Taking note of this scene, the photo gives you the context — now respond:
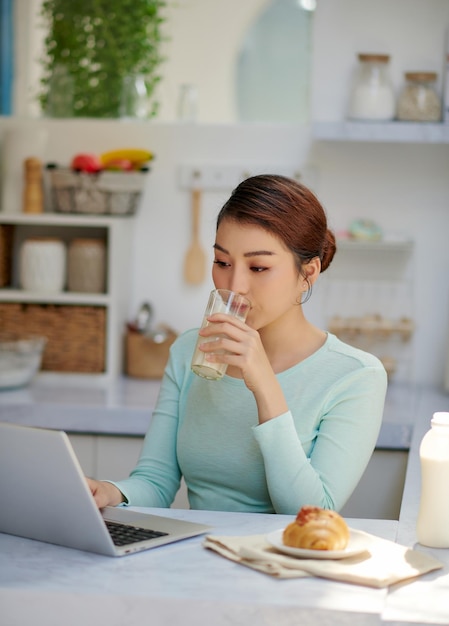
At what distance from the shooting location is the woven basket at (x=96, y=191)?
114 inches

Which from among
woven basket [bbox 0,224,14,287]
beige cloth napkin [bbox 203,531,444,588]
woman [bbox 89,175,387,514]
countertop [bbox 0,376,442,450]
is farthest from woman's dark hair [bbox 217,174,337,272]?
woven basket [bbox 0,224,14,287]

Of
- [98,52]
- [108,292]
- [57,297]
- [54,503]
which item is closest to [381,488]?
[108,292]

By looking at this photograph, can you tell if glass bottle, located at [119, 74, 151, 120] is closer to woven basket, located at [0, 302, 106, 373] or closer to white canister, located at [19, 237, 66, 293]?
white canister, located at [19, 237, 66, 293]

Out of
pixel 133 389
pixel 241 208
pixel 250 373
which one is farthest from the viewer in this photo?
pixel 133 389

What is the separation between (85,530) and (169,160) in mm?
2050

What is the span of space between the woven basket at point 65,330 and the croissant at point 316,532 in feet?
5.85

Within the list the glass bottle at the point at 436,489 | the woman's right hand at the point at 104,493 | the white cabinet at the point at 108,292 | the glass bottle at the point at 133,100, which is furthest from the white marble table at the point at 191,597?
the glass bottle at the point at 133,100

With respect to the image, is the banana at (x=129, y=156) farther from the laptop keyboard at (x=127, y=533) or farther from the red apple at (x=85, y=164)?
the laptop keyboard at (x=127, y=533)

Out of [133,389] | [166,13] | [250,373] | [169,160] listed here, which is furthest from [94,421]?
[166,13]

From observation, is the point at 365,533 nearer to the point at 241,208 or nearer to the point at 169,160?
the point at 241,208

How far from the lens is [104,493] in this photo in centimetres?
147

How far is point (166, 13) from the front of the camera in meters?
3.19

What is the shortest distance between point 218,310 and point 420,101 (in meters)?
1.60

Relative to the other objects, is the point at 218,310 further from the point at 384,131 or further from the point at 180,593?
the point at 384,131
